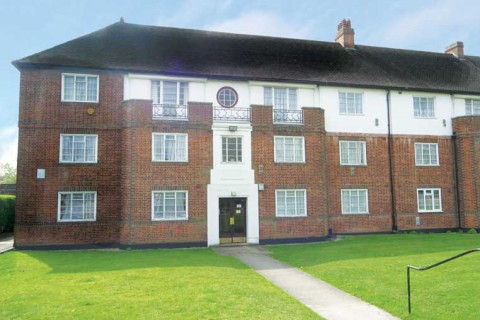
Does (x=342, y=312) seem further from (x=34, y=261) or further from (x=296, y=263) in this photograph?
(x=34, y=261)

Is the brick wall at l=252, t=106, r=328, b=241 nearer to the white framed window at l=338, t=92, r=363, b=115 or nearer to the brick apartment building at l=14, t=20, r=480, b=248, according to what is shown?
the brick apartment building at l=14, t=20, r=480, b=248

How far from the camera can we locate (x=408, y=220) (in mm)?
21641

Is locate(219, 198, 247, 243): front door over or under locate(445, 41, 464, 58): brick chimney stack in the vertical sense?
under

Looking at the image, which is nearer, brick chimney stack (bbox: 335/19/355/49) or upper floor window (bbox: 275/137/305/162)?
upper floor window (bbox: 275/137/305/162)

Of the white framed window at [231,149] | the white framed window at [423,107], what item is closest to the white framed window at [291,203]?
the white framed window at [231,149]

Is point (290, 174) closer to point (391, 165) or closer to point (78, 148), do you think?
point (391, 165)

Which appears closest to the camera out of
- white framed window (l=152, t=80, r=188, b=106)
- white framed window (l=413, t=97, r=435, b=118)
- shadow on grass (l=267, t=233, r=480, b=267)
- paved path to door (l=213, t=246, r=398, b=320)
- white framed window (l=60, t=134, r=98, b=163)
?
paved path to door (l=213, t=246, r=398, b=320)

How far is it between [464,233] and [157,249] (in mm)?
15846

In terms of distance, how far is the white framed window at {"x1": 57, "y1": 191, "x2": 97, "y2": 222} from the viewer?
17.6 m

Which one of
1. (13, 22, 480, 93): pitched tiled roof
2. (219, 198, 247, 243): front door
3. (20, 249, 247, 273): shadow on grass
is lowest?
(20, 249, 247, 273): shadow on grass

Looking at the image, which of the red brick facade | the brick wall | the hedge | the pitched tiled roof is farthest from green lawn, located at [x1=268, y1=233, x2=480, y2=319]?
the hedge

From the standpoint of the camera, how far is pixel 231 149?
18.9 m

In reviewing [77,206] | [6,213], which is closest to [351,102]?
[77,206]

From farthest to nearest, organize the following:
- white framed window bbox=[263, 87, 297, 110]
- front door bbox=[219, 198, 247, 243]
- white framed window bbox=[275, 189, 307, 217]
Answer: white framed window bbox=[263, 87, 297, 110] < white framed window bbox=[275, 189, 307, 217] < front door bbox=[219, 198, 247, 243]
